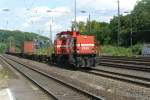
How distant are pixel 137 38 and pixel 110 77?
260ft

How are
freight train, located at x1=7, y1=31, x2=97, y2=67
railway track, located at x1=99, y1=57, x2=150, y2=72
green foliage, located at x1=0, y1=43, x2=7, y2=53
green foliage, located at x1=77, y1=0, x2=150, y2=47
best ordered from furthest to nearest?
1. green foliage, located at x1=0, y1=43, x2=7, y2=53
2. green foliage, located at x1=77, y1=0, x2=150, y2=47
3. freight train, located at x1=7, y1=31, x2=97, y2=67
4. railway track, located at x1=99, y1=57, x2=150, y2=72

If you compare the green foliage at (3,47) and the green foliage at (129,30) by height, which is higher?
the green foliage at (129,30)

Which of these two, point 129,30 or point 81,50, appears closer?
point 81,50

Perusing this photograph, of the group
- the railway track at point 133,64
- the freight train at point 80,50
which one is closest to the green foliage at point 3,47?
the railway track at point 133,64

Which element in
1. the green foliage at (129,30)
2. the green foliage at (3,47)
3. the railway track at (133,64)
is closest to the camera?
the railway track at (133,64)

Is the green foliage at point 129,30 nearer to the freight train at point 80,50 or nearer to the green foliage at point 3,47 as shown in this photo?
the freight train at point 80,50

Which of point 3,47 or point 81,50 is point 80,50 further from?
point 3,47

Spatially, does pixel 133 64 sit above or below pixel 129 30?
below

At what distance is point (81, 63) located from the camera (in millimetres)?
37812

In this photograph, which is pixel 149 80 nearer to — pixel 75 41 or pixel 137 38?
pixel 75 41

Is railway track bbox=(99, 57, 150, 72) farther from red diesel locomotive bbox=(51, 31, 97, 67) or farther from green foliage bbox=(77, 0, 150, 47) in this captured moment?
green foliage bbox=(77, 0, 150, 47)

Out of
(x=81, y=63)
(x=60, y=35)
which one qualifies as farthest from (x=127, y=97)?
(x=60, y=35)

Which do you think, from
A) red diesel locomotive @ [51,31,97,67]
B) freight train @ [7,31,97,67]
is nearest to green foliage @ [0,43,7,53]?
freight train @ [7,31,97,67]

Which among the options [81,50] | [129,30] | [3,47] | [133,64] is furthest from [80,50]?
[3,47]
